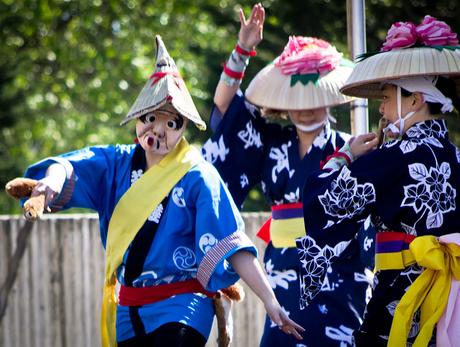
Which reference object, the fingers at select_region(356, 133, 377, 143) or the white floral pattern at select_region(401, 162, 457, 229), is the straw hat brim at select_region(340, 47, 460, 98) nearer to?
the fingers at select_region(356, 133, 377, 143)

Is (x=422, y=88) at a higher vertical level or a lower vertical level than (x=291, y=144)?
higher

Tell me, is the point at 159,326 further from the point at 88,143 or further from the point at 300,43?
the point at 88,143

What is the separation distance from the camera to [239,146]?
4.77m

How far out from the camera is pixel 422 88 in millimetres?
3525

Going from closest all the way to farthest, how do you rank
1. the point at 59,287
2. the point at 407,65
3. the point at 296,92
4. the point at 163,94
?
the point at 407,65
the point at 163,94
the point at 296,92
the point at 59,287

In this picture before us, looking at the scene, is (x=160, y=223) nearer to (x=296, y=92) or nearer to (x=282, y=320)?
(x=282, y=320)

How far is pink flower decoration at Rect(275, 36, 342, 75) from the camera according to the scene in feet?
15.3

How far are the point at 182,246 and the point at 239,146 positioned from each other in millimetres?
1052

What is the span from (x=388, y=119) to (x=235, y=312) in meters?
3.87

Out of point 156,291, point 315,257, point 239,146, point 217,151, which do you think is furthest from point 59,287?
point 315,257

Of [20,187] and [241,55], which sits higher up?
[241,55]

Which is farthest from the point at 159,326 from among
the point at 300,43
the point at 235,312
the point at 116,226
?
the point at 235,312

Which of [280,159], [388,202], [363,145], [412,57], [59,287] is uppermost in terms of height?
[412,57]

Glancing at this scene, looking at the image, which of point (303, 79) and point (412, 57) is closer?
point (412, 57)
